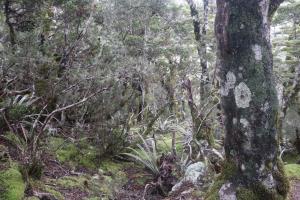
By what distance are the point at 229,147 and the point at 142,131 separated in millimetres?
4985

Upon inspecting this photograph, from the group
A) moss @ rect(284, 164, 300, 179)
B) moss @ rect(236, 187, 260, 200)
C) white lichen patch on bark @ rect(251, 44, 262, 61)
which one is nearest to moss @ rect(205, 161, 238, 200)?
moss @ rect(236, 187, 260, 200)

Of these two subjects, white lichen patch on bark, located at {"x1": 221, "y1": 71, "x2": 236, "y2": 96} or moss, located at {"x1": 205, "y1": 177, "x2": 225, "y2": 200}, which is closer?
white lichen patch on bark, located at {"x1": 221, "y1": 71, "x2": 236, "y2": 96}

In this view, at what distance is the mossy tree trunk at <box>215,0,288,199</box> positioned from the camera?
2.73 meters

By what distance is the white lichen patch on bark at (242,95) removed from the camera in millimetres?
2746

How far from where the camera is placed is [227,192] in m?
2.92

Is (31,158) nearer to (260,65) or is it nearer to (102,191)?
(102,191)

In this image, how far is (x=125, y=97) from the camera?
7688 mm

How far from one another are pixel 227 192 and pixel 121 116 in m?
4.11

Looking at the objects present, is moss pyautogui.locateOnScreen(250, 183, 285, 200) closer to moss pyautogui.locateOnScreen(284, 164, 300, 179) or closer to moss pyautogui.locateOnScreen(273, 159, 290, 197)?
moss pyautogui.locateOnScreen(273, 159, 290, 197)

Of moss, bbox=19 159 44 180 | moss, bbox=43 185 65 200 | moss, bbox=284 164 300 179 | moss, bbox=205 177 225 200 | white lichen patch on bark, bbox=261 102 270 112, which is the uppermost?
white lichen patch on bark, bbox=261 102 270 112

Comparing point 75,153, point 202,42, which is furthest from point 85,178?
point 202,42

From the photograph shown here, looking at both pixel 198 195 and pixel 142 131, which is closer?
pixel 198 195

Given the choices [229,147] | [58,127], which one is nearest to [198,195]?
[229,147]

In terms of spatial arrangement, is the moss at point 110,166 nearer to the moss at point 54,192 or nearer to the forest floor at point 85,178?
the forest floor at point 85,178
